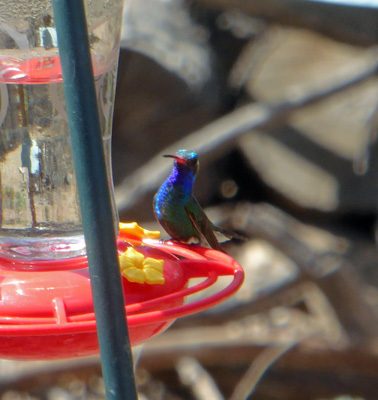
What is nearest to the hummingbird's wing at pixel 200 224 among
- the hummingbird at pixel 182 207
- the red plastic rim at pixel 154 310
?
the hummingbird at pixel 182 207

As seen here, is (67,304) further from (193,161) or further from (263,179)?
(263,179)

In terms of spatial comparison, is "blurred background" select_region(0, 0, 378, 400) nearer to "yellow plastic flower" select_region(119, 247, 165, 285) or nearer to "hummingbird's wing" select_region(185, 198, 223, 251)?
"hummingbird's wing" select_region(185, 198, 223, 251)

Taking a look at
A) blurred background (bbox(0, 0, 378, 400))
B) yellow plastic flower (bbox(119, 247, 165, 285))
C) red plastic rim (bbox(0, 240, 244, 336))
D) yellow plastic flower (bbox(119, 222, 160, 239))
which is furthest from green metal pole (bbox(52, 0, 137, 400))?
blurred background (bbox(0, 0, 378, 400))

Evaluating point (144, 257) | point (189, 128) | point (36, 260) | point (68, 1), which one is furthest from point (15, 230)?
point (189, 128)

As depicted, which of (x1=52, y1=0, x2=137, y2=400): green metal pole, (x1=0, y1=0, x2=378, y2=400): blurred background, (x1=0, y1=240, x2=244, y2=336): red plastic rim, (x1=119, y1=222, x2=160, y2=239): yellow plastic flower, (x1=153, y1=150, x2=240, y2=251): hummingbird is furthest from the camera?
(x1=0, y1=0, x2=378, y2=400): blurred background

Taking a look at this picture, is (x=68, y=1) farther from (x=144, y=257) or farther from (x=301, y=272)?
(x=301, y=272)

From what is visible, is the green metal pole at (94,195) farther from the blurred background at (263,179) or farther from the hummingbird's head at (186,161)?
the blurred background at (263,179)

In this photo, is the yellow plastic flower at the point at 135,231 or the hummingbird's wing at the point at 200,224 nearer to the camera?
the yellow plastic flower at the point at 135,231

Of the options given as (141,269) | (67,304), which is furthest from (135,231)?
(67,304)
